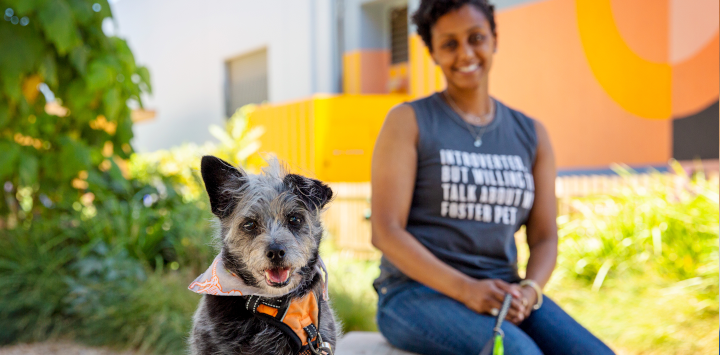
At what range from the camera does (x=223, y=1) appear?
15547mm

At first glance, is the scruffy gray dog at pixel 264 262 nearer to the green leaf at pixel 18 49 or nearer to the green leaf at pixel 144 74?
the green leaf at pixel 18 49

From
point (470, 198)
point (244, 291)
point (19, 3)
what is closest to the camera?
point (244, 291)

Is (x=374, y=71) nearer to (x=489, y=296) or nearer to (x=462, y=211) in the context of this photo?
(x=462, y=211)

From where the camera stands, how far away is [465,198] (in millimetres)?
2354

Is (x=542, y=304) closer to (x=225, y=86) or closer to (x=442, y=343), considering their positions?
(x=442, y=343)

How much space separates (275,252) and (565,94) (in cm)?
768

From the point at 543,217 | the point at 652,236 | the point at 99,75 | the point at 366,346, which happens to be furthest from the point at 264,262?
the point at 652,236

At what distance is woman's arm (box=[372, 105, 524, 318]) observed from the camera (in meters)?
2.18

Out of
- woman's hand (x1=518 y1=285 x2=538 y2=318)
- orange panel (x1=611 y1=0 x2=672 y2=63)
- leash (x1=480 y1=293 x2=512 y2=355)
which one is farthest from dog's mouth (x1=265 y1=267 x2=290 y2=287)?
orange panel (x1=611 y1=0 x2=672 y2=63)

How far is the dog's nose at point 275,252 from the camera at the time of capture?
133 cm

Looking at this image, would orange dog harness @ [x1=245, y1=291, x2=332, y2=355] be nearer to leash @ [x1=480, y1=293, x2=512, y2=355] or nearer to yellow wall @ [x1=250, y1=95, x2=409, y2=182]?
leash @ [x1=480, y1=293, x2=512, y2=355]

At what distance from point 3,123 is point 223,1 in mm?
12176

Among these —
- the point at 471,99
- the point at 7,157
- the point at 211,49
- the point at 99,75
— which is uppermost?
the point at 211,49

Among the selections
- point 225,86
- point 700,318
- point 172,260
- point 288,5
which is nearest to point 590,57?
point 700,318
